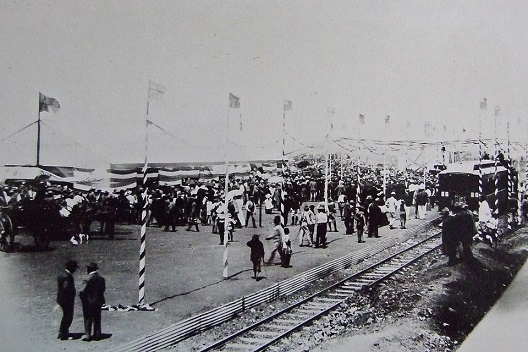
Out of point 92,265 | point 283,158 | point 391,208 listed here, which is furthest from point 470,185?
point 92,265

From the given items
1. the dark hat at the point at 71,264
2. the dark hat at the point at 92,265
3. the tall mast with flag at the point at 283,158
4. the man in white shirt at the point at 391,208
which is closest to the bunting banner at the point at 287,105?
the tall mast with flag at the point at 283,158

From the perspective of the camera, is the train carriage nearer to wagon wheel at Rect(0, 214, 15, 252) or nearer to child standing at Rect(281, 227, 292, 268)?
child standing at Rect(281, 227, 292, 268)

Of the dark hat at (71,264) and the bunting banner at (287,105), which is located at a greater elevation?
the bunting banner at (287,105)

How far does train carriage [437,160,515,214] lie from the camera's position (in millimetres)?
7809

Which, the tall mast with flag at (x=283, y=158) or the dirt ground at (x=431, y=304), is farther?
the tall mast with flag at (x=283, y=158)

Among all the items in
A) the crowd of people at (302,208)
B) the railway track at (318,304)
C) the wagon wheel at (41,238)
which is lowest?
the railway track at (318,304)

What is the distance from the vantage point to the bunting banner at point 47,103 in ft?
17.2

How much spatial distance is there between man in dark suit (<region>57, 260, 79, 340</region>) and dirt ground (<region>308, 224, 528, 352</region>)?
2.03 metres

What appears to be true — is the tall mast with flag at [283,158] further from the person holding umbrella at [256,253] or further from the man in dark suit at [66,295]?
the man in dark suit at [66,295]

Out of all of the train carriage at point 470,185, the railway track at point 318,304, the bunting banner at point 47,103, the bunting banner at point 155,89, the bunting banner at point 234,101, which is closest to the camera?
the railway track at point 318,304

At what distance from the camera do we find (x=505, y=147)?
23.5 feet

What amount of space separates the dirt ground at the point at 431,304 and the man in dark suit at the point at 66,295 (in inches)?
80.0

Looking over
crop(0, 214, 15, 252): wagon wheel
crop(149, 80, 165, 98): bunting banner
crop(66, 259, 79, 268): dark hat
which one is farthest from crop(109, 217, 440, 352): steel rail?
crop(149, 80, 165, 98): bunting banner

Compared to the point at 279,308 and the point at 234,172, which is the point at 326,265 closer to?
the point at 279,308
